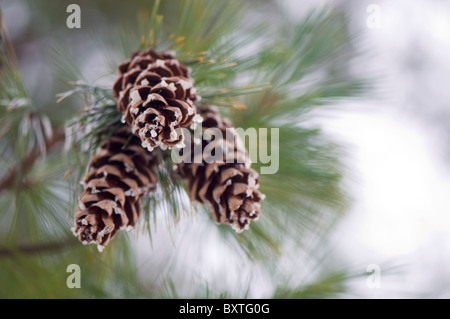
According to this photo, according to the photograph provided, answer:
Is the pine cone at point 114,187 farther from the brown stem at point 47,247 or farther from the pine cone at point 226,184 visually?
the brown stem at point 47,247

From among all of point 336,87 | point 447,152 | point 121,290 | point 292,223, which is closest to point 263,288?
point 292,223

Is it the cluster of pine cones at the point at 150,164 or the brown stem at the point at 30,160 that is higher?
the brown stem at the point at 30,160

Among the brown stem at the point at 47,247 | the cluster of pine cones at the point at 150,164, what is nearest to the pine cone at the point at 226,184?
the cluster of pine cones at the point at 150,164

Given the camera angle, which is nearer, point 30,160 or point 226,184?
point 226,184
